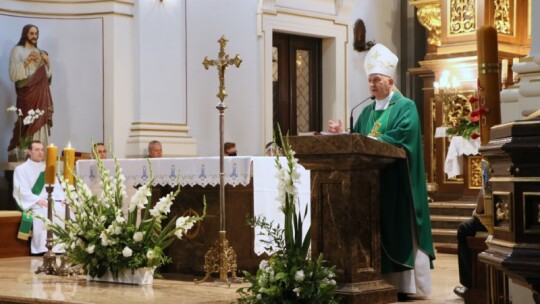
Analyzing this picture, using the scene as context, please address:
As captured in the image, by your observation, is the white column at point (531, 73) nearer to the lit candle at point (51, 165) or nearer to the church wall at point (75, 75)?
the lit candle at point (51, 165)

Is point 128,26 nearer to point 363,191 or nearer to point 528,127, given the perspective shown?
point 363,191

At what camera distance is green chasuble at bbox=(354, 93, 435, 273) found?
5617 mm

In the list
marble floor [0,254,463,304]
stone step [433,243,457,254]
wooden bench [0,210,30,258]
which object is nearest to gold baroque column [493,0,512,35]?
stone step [433,243,457,254]

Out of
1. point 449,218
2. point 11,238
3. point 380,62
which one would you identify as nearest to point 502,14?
point 449,218

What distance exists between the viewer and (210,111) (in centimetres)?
1255

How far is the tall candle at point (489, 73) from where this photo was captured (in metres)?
3.50

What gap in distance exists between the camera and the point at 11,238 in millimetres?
9766

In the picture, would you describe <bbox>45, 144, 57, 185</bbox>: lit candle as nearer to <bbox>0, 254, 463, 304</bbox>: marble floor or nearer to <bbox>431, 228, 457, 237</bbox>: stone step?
<bbox>0, 254, 463, 304</bbox>: marble floor

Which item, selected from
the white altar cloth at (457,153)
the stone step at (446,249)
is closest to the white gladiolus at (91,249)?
the stone step at (446,249)

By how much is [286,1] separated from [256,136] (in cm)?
197

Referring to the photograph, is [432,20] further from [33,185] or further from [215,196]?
[215,196]

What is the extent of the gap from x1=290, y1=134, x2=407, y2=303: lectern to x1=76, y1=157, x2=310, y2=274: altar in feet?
5.54

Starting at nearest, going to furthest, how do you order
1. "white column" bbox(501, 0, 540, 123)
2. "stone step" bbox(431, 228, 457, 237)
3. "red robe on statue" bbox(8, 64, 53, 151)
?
1. "white column" bbox(501, 0, 540, 123)
2. "stone step" bbox(431, 228, 457, 237)
3. "red robe on statue" bbox(8, 64, 53, 151)

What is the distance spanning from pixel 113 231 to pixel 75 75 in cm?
560
